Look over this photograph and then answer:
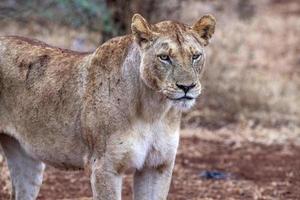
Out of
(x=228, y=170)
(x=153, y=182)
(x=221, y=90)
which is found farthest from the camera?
(x=221, y=90)

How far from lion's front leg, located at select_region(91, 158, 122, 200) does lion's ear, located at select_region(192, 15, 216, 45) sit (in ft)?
2.90

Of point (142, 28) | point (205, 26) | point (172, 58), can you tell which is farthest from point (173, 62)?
point (205, 26)

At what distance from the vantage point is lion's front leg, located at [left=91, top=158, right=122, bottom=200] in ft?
17.3

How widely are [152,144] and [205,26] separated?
725 millimetres

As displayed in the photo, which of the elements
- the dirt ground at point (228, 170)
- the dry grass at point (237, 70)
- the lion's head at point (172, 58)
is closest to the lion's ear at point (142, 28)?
the lion's head at point (172, 58)

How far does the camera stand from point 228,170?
8.71m

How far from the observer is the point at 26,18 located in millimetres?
11219

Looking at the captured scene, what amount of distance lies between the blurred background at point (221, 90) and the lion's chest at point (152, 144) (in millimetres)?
2200

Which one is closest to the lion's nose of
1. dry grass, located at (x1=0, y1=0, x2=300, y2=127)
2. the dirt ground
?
the dirt ground

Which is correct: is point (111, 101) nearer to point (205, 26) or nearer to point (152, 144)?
point (152, 144)

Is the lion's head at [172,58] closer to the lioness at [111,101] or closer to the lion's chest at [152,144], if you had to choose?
the lioness at [111,101]

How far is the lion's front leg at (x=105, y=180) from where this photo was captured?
17.3 feet

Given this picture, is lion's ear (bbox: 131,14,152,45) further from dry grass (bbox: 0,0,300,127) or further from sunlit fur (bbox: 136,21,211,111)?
dry grass (bbox: 0,0,300,127)

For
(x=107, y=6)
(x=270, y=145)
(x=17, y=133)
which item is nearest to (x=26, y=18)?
(x=107, y=6)
